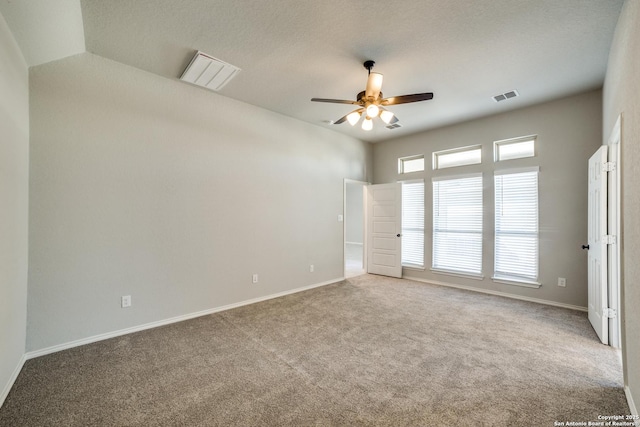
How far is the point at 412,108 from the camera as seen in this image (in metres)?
4.34

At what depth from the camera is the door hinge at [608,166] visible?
269 centimetres

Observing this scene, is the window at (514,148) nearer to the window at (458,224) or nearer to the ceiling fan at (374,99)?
the window at (458,224)

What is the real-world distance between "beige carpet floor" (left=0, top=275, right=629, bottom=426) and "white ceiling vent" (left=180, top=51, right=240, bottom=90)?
2.96 m

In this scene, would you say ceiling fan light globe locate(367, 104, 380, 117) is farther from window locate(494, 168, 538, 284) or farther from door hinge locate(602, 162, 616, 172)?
window locate(494, 168, 538, 284)

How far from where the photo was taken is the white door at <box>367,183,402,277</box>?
19.0ft

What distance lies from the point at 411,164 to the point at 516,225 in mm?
2281

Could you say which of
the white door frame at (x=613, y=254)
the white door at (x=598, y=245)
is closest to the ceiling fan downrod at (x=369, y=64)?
the white door frame at (x=613, y=254)

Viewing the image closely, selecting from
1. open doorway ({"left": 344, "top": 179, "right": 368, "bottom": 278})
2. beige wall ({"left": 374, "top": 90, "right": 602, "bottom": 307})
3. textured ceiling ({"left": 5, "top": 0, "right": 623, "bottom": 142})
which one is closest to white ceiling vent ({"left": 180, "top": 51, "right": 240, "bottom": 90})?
textured ceiling ({"left": 5, "top": 0, "right": 623, "bottom": 142})

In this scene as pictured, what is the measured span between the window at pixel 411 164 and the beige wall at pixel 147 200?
8.09ft

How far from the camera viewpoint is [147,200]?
3.21 metres

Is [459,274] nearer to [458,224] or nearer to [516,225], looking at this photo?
[458,224]

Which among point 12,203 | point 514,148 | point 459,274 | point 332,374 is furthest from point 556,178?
point 12,203

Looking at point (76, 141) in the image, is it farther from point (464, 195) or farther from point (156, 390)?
point (464, 195)

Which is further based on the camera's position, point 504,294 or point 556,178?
point 504,294
